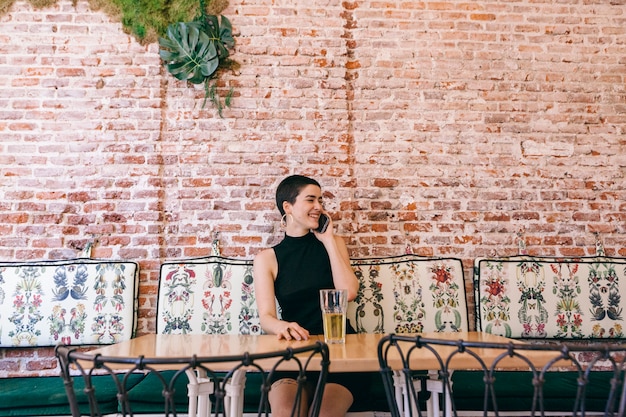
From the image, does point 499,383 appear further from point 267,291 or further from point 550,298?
point 267,291

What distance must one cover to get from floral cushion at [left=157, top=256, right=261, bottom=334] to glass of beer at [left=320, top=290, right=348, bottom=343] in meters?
0.96

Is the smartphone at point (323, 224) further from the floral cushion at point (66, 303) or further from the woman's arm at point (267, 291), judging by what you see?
the floral cushion at point (66, 303)

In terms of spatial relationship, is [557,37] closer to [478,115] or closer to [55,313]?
[478,115]

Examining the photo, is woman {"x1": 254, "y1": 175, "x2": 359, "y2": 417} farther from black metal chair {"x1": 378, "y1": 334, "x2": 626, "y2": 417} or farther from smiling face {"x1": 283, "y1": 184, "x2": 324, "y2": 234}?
black metal chair {"x1": 378, "y1": 334, "x2": 626, "y2": 417}

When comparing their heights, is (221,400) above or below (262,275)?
below

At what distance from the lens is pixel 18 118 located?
2904 mm

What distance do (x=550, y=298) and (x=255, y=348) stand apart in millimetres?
1865

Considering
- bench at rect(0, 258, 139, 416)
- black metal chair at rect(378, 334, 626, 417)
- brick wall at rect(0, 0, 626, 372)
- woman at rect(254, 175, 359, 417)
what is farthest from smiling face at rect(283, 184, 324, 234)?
bench at rect(0, 258, 139, 416)

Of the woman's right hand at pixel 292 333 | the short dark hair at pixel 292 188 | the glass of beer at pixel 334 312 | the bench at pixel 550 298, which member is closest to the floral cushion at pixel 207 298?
the short dark hair at pixel 292 188

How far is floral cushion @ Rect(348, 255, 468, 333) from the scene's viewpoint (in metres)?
2.67

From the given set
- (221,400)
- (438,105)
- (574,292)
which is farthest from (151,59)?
Answer: (574,292)

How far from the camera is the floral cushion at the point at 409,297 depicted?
267 centimetres

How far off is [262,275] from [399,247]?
3.15ft

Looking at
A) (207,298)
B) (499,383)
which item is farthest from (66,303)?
(499,383)
